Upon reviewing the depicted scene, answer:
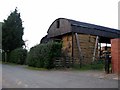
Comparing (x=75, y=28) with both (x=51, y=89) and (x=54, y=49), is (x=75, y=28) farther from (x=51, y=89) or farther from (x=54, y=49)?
(x=51, y=89)

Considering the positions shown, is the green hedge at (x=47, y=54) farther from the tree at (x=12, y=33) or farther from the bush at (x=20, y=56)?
the tree at (x=12, y=33)

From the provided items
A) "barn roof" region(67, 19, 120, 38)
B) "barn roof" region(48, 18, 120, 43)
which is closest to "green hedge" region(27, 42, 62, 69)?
"barn roof" region(48, 18, 120, 43)

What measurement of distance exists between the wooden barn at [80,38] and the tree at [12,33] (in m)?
16.7

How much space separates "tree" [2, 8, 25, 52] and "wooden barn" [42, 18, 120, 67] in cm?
1672

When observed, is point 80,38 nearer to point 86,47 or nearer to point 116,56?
point 86,47

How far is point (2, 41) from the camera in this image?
1884 inches

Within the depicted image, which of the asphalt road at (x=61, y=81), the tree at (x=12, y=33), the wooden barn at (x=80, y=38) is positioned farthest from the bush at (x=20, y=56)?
the asphalt road at (x=61, y=81)

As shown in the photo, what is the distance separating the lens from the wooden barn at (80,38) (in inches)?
1154

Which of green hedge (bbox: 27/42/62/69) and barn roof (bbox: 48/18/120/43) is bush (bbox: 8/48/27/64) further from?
green hedge (bbox: 27/42/62/69)

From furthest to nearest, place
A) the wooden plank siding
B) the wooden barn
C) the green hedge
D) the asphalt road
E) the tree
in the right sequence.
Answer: the tree, the wooden plank siding, the wooden barn, the green hedge, the asphalt road

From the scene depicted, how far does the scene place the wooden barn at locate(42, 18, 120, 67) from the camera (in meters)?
29.3

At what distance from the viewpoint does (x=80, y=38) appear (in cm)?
2991

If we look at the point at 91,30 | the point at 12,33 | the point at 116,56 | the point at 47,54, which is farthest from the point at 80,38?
the point at 12,33

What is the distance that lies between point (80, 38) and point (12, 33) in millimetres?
20862
